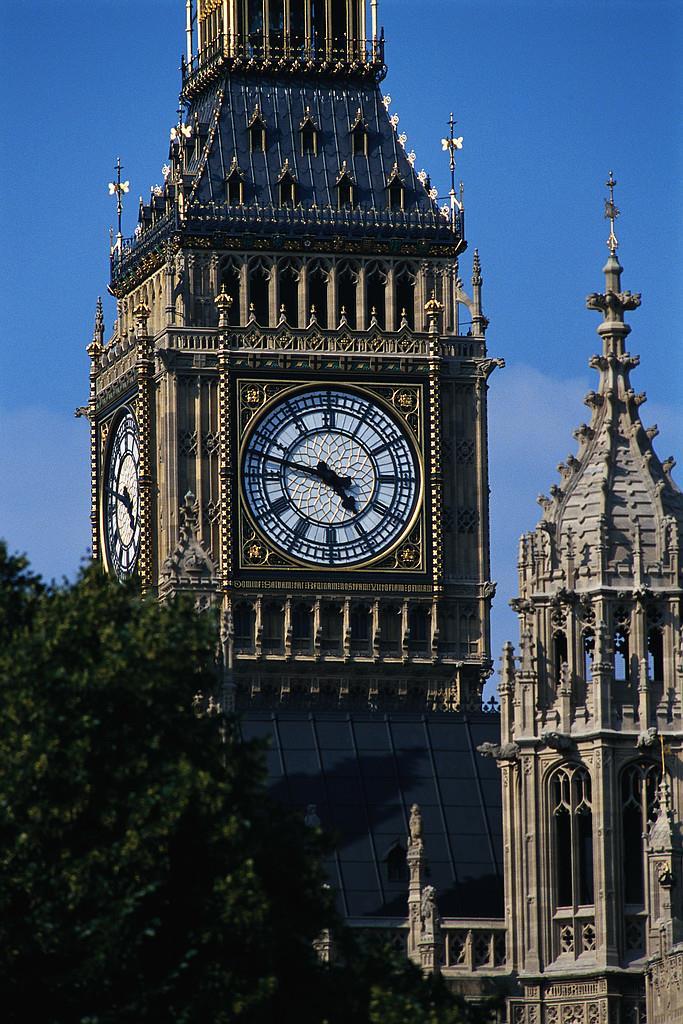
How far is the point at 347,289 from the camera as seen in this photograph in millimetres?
139000

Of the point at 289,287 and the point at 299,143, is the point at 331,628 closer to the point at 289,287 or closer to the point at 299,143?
the point at 289,287

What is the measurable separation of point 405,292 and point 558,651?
32215 mm

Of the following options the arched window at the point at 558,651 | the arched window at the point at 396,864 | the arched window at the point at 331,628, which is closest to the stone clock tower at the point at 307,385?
the arched window at the point at 331,628

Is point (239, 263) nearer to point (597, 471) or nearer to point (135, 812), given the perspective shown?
point (597, 471)

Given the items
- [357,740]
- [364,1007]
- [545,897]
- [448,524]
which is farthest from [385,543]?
[364,1007]

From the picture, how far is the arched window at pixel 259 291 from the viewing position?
13812cm

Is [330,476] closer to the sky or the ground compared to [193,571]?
closer to the sky

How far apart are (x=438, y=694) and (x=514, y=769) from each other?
26.7 metres

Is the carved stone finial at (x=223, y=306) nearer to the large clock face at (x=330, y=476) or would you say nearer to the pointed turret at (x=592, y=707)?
the large clock face at (x=330, y=476)

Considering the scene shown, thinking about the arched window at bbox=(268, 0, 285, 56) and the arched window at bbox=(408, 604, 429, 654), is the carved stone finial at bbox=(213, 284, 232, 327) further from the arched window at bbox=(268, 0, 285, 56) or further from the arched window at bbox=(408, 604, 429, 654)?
the arched window at bbox=(408, 604, 429, 654)

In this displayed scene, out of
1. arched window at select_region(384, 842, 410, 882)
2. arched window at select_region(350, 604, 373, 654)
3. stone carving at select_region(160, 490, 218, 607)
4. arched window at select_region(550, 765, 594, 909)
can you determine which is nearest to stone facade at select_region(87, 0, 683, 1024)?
arched window at select_region(350, 604, 373, 654)

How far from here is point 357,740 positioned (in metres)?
116


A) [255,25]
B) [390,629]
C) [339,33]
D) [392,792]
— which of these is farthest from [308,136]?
[392,792]

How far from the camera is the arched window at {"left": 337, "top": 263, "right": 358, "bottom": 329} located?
138625 mm
